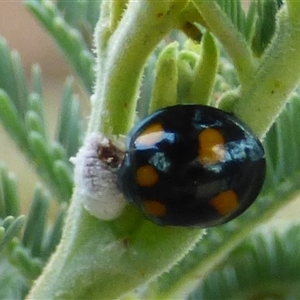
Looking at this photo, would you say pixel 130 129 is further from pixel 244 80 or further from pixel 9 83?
pixel 9 83

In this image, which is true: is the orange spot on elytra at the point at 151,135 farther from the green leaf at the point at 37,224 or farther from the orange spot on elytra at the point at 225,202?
the green leaf at the point at 37,224

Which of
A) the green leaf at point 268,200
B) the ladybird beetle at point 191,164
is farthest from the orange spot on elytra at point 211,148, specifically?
the green leaf at point 268,200

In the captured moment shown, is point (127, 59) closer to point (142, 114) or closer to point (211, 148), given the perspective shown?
point (211, 148)

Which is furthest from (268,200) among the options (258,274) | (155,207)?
(155,207)

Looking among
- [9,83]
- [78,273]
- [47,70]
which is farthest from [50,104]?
[78,273]

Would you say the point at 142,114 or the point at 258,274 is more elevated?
the point at 142,114

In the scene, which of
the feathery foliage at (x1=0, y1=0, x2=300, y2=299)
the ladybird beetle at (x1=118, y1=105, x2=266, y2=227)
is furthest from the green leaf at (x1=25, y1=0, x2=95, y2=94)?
the ladybird beetle at (x1=118, y1=105, x2=266, y2=227)
